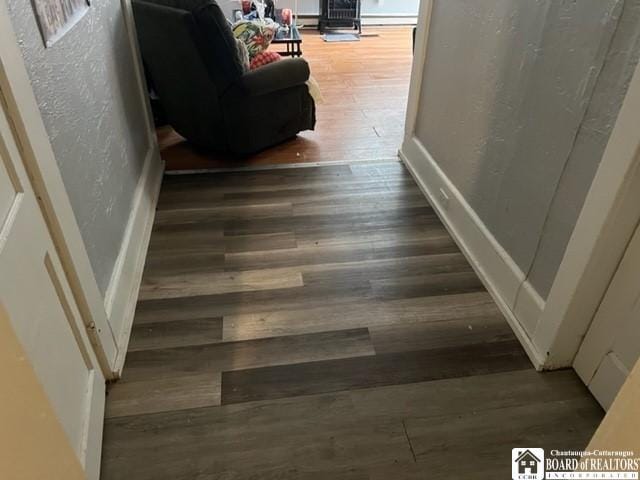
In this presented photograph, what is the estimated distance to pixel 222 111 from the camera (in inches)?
107

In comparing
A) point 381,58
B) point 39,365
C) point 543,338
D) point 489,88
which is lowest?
point 381,58

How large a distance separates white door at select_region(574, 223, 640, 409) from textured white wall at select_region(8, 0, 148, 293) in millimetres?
1524

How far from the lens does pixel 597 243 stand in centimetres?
129

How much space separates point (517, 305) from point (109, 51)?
72.5 inches

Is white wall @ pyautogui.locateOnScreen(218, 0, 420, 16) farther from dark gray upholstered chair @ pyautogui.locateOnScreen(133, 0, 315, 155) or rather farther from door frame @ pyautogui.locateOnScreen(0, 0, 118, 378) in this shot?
door frame @ pyautogui.locateOnScreen(0, 0, 118, 378)

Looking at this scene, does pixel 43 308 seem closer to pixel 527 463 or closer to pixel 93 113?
pixel 93 113

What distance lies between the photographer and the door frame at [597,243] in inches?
45.6

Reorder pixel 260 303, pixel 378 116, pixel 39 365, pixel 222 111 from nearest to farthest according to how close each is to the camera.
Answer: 1. pixel 39 365
2. pixel 260 303
3. pixel 222 111
4. pixel 378 116

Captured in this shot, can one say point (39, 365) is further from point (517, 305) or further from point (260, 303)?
point (517, 305)

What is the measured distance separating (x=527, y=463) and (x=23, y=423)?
4.02 ft

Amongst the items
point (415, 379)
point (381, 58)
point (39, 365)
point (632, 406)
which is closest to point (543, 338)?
point (415, 379)

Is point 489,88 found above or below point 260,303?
above

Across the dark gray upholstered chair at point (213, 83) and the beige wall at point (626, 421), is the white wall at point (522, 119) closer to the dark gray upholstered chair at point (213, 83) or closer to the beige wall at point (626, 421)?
the beige wall at point (626, 421)

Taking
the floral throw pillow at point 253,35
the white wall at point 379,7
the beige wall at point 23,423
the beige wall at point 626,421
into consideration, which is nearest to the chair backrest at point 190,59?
the floral throw pillow at point 253,35
